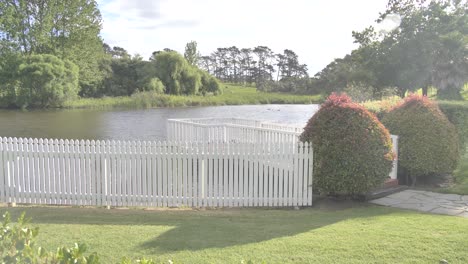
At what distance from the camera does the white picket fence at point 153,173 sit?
22.7 ft

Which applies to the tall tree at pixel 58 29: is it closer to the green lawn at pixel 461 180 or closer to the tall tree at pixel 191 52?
the tall tree at pixel 191 52

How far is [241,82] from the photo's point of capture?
107000 mm

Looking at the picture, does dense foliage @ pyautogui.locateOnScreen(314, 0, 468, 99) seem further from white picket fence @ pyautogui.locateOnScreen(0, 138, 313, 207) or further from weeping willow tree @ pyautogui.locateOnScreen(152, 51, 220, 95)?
weeping willow tree @ pyautogui.locateOnScreen(152, 51, 220, 95)

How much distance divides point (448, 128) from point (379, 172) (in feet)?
8.38

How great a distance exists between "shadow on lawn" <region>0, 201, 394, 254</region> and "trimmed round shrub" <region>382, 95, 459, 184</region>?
209 centimetres

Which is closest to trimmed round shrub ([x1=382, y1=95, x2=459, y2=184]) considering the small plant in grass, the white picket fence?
the white picket fence

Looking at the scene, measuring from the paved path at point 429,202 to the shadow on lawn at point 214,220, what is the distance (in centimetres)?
62

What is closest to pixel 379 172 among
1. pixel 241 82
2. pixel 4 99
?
pixel 4 99

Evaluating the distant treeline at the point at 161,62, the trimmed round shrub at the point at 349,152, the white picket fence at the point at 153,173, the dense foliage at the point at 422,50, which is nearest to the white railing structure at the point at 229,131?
the trimmed round shrub at the point at 349,152

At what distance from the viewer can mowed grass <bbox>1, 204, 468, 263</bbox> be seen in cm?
437

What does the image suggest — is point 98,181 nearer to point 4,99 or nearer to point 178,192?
point 178,192

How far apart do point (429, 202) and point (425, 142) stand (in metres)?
1.65

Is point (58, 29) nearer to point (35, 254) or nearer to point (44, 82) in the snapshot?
point (44, 82)

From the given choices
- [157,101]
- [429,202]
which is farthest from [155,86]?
[429,202]
